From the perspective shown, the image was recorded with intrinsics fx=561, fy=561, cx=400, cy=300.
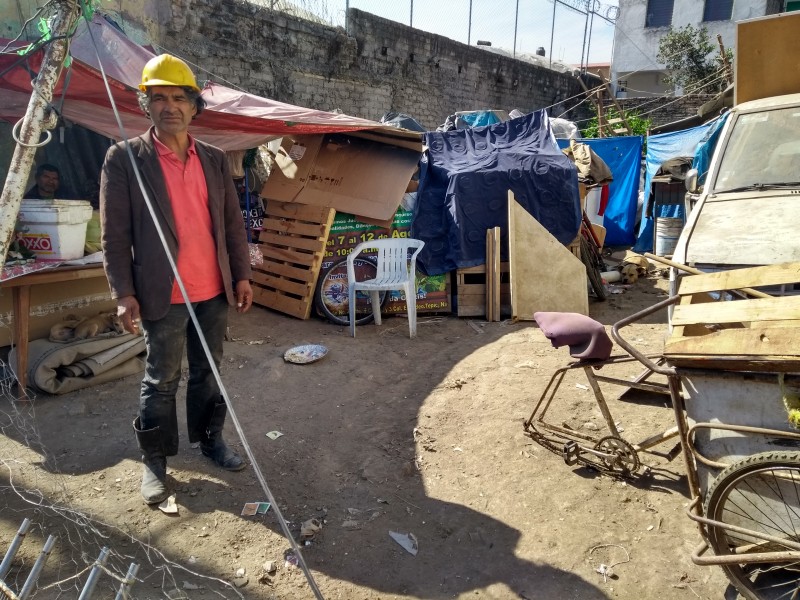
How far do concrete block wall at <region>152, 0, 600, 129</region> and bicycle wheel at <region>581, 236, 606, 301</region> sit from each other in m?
5.05

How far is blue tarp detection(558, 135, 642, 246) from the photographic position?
1097 centimetres

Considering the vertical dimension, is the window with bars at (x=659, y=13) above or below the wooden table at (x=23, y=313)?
above

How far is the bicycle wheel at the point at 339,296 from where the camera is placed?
6.32 m

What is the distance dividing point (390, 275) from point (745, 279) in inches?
158

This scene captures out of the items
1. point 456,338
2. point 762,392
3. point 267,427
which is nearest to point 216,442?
point 267,427

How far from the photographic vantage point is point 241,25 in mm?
8844

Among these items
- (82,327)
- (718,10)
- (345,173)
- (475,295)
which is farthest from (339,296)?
(718,10)

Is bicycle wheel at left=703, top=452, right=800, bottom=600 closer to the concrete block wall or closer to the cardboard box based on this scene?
the cardboard box

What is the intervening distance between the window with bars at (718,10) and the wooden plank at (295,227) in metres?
23.4

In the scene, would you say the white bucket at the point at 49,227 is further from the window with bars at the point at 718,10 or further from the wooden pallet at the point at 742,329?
the window with bars at the point at 718,10

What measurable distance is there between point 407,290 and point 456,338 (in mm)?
756

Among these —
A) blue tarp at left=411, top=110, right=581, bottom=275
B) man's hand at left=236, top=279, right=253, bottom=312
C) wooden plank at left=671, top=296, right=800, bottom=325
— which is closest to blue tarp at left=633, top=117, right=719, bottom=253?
blue tarp at left=411, top=110, right=581, bottom=275

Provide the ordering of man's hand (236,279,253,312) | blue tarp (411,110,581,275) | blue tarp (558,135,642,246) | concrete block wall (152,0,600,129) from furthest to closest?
1. blue tarp (558,135,642,246)
2. concrete block wall (152,0,600,129)
3. blue tarp (411,110,581,275)
4. man's hand (236,279,253,312)

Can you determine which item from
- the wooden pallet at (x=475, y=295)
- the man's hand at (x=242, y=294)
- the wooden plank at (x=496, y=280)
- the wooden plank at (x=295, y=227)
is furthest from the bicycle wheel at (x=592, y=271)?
the man's hand at (x=242, y=294)
